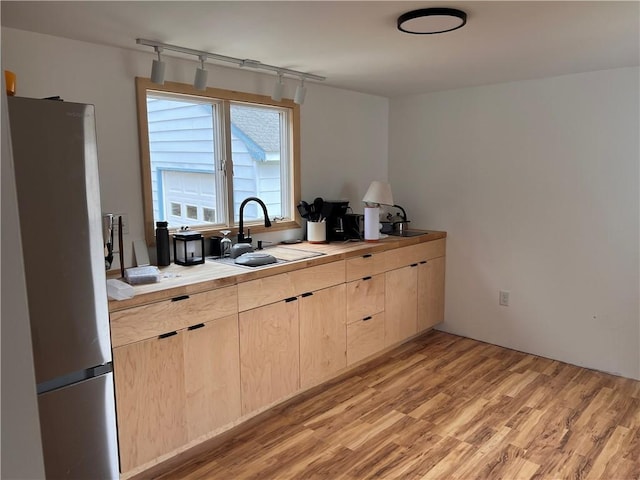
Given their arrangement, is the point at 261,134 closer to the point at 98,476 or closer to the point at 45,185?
the point at 45,185

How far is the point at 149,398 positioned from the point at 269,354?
0.73 meters

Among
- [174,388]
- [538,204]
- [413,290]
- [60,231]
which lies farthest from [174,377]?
[538,204]

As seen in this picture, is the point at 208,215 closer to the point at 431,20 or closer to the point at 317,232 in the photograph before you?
the point at 317,232

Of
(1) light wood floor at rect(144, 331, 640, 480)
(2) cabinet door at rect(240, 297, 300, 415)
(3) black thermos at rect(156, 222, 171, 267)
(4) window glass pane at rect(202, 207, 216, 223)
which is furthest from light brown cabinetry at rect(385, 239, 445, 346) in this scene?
(3) black thermos at rect(156, 222, 171, 267)

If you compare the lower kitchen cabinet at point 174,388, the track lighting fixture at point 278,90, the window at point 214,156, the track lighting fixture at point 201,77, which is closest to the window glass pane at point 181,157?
the window at point 214,156

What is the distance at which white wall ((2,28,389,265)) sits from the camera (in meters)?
2.27

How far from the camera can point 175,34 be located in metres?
2.25

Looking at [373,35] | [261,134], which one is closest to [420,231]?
[261,134]

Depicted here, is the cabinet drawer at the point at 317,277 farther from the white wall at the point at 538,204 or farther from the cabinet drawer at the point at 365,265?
the white wall at the point at 538,204

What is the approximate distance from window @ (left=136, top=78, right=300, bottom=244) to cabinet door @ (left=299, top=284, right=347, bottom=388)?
0.73 meters

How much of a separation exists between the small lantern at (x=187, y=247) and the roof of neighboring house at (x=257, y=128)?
880mm

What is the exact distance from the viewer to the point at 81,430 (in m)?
1.90

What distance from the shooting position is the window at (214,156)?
281 centimetres

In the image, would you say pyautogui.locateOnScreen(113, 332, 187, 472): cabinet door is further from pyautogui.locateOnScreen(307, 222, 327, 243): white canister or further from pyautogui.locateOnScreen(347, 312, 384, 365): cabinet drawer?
pyautogui.locateOnScreen(307, 222, 327, 243): white canister
